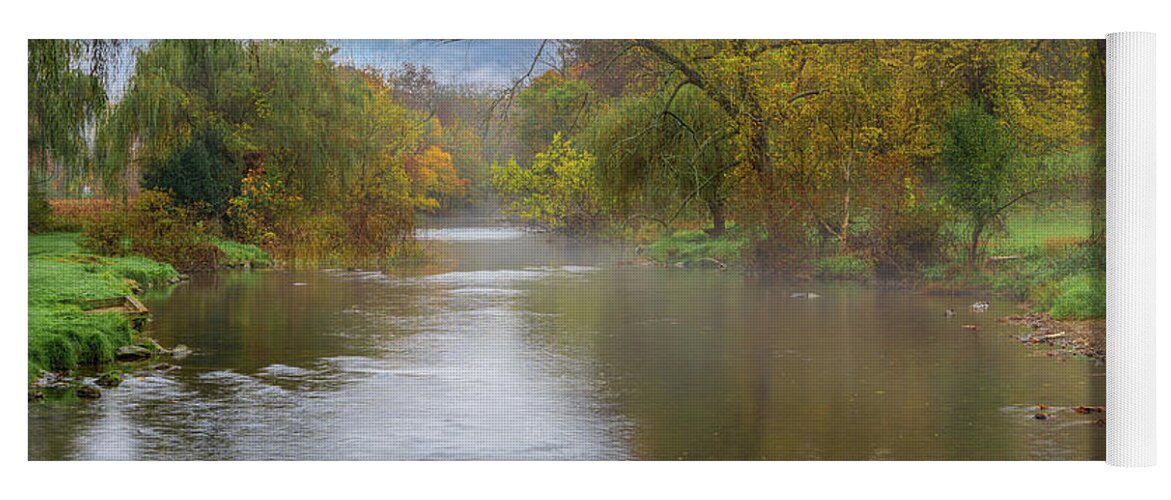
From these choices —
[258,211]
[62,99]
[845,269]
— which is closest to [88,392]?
[258,211]

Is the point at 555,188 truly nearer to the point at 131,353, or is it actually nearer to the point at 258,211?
the point at 258,211

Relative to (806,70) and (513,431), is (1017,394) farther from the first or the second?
(513,431)

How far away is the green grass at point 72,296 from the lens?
669 centimetres

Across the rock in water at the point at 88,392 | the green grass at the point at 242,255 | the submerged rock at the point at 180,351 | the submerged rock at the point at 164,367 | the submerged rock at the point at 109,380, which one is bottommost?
the rock in water at the point at 88,392

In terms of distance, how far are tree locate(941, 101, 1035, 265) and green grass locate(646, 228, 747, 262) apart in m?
1.29

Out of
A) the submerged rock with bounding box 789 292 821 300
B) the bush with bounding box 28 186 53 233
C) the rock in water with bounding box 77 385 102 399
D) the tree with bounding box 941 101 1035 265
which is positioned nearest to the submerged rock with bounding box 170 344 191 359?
the rock in water with bounding box 77 385 102 399

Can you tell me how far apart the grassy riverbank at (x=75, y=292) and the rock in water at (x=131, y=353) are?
0.10ft

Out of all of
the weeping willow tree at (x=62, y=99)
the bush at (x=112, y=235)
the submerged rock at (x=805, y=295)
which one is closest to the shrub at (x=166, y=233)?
the bush at (x=112, y=235)

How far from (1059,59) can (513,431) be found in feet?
12.1

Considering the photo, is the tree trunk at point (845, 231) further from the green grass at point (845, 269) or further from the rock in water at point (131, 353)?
the rock in water at point (131, 353)

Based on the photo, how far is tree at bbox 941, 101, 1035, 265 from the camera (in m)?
7.08

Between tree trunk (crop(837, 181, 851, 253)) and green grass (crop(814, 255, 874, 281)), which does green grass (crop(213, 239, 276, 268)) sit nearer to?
green grass (crop(814, 255, 874, 281))

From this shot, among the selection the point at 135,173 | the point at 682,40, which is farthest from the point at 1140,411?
the point at 135,173
